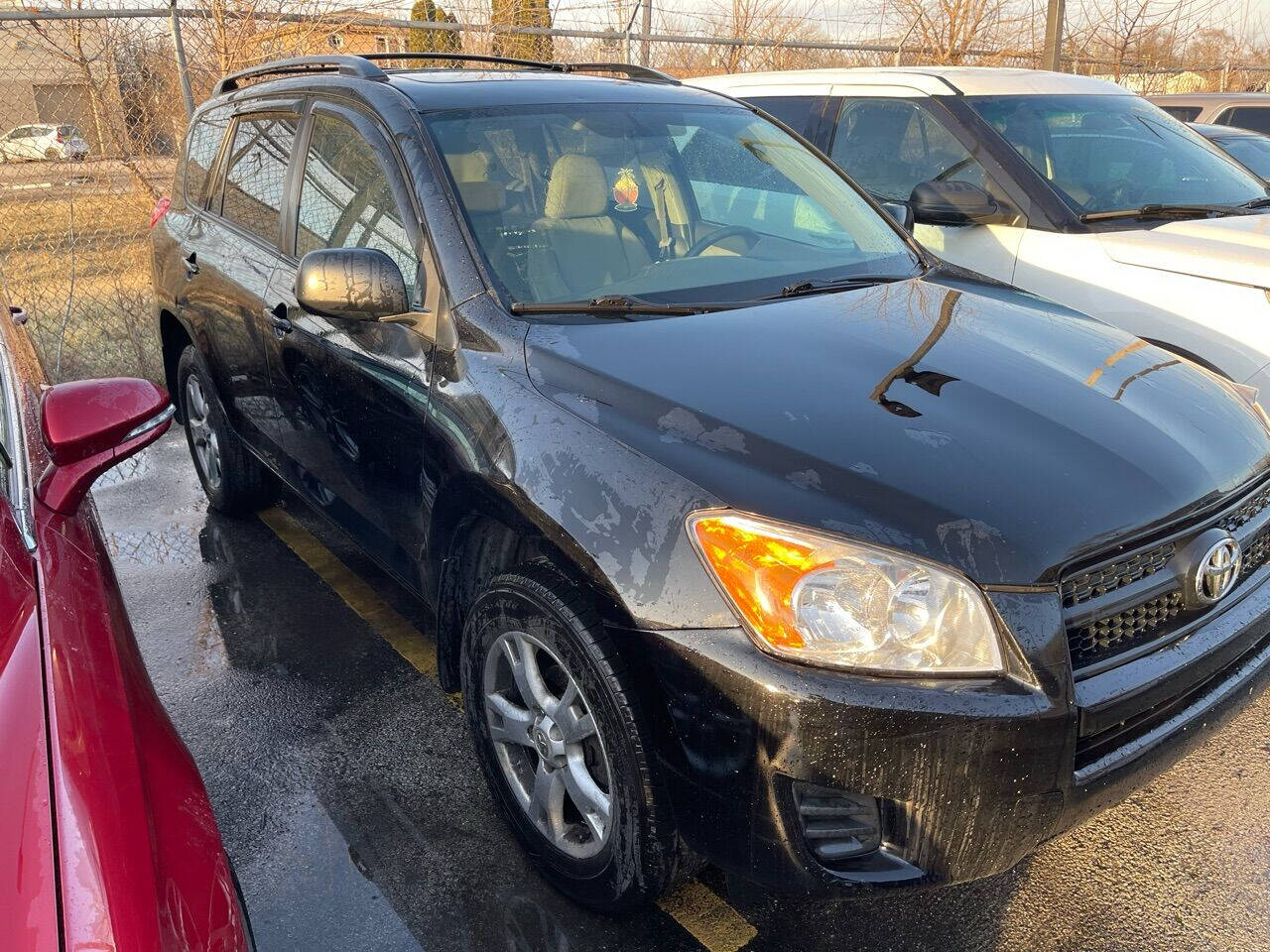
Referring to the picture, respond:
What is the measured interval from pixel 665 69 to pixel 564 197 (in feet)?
29.2

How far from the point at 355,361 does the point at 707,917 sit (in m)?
1.79

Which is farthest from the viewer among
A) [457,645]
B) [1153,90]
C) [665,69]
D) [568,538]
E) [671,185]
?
[1153,90]

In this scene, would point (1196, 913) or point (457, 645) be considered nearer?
point (1196, 913)

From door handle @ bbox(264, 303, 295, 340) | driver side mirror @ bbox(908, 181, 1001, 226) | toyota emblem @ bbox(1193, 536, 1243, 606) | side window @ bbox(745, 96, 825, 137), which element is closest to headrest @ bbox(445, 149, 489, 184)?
door handle @ bbox(264, 303, 295, 340)

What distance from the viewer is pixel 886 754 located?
1820mm

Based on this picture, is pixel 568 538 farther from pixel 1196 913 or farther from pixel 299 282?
pixel 1196 913

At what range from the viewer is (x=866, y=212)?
3.62 m

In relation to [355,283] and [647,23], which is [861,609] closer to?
[355,283]

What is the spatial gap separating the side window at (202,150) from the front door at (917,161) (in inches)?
116

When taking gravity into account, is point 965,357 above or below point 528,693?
above

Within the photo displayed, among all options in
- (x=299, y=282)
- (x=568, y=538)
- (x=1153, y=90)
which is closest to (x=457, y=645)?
(x=568, y=538)

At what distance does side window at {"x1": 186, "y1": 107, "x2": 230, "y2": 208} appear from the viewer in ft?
14.4

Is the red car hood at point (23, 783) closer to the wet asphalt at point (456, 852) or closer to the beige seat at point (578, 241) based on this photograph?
the wet asphalt at point (456, 852)

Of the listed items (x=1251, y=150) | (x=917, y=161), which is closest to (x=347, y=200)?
(x=917, y=161)
